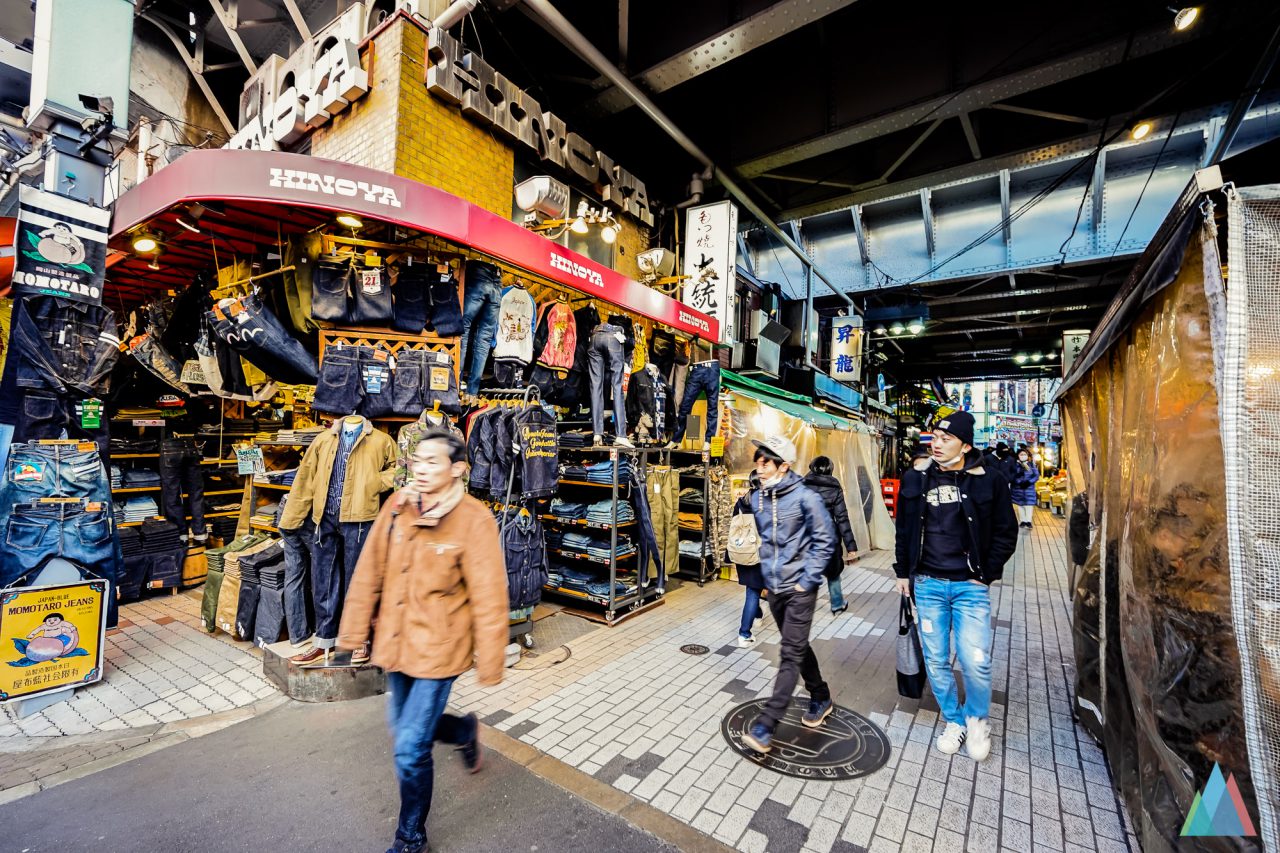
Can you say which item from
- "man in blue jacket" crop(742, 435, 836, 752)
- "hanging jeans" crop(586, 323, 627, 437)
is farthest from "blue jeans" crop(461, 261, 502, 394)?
"man in blue jacket" crop(742, 435, 836, 752)

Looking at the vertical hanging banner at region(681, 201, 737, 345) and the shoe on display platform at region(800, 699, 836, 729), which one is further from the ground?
the vertical hanging banner at region(681, 201, 737, 345)

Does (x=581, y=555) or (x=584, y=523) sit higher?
(x=584, y=523)

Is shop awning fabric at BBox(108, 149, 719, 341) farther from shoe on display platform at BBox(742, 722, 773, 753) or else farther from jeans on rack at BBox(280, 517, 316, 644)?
shoe on display platform at BBox(742, 722, 773, 753)

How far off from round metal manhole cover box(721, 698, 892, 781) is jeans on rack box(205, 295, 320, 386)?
186 inches

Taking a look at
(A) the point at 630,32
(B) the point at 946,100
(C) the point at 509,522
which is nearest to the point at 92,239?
(C) the point at 509,522

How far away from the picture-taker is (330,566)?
4.47 m

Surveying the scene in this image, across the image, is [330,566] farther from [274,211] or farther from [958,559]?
[958,559]

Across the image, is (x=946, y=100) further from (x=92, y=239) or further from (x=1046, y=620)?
(x=92, y=239)

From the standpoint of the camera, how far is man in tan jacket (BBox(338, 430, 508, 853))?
2.48 metres

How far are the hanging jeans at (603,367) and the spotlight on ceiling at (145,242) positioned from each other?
4.41 meters

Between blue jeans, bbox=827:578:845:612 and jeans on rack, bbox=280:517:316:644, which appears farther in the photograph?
blue jeans, bbox=827:578:845:612

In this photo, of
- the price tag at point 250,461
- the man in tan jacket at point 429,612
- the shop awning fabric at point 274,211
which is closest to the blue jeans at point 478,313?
the shop awning fabric at point 274,211

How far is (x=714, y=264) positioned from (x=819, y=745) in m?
7.46

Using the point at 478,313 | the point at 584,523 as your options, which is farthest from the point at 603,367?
the point at 584,523
